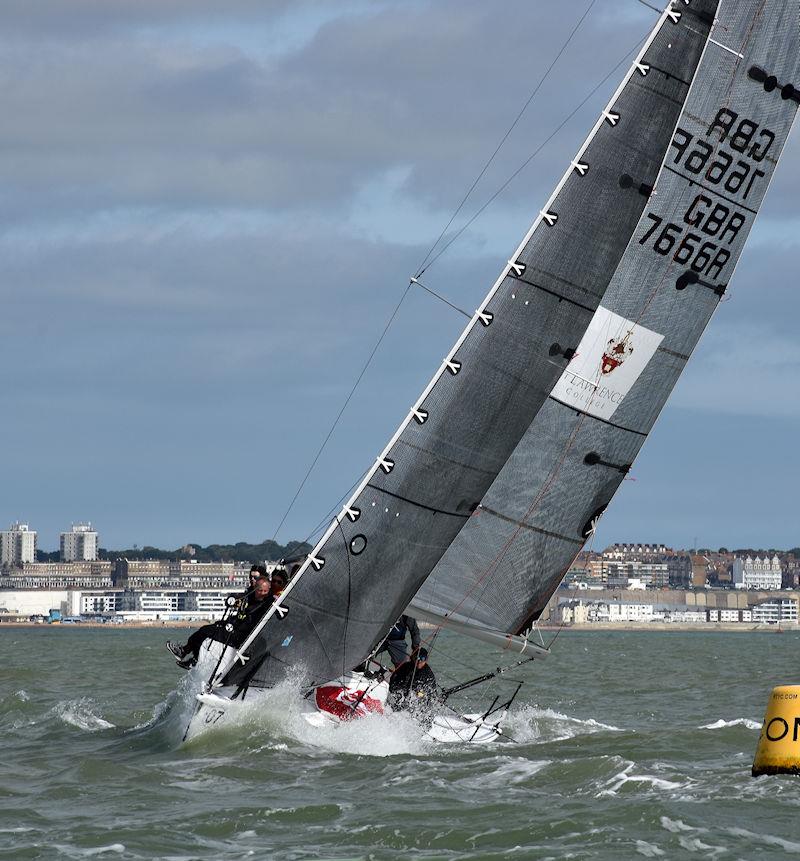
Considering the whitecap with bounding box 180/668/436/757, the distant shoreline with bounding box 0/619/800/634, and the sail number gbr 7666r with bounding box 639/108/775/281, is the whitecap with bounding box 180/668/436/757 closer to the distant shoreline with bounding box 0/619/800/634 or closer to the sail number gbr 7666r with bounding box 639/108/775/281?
the sail number gbr 7666r with bounding box 639/108/775/281

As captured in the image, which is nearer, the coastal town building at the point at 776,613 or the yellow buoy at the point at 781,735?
the yellow buoy at the point at 781,735

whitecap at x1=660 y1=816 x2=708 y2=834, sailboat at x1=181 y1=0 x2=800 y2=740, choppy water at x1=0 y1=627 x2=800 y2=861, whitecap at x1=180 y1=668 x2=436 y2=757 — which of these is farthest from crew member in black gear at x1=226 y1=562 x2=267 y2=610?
whitecap at x1=660 y1=816 x2=708 y2=834

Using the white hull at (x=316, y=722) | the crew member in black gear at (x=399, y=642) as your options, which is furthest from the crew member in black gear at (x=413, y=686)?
the white hull at (x=316, y=722)

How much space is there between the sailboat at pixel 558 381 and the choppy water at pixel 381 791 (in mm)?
707

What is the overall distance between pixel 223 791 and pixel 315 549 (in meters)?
2.96

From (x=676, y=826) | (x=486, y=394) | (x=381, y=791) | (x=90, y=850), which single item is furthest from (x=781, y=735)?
(x=90, y=850)

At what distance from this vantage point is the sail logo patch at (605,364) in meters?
16.0

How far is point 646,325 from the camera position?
1614 cm

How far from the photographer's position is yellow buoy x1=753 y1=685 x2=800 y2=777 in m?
12.5

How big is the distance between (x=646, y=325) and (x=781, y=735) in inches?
191

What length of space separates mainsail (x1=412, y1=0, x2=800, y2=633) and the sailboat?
0.02 meters

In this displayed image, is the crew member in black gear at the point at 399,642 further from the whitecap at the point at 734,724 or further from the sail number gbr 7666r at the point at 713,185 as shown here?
the sail number gbr 7666r at the point at 713,185

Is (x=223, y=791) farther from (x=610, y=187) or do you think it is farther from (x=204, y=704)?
(x=610, y=187)

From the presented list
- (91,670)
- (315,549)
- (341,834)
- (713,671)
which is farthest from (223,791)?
(713,671)
